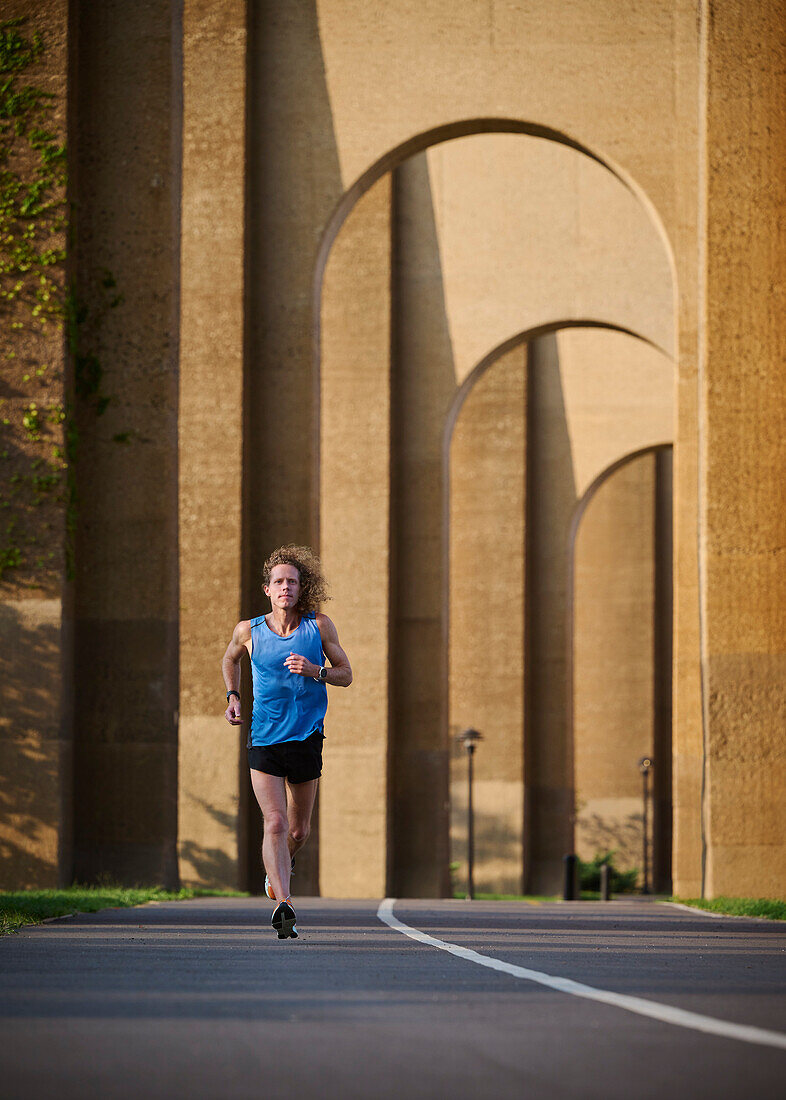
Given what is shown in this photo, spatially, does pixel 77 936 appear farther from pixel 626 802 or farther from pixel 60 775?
pixel 626 802

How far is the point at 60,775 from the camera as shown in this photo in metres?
15.8

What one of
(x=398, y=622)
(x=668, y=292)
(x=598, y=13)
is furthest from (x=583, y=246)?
(x=598, y=13)

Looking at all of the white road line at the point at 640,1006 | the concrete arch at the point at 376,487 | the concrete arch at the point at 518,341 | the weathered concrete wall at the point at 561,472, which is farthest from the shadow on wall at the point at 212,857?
the weathered concrete wall at the point at 561,472

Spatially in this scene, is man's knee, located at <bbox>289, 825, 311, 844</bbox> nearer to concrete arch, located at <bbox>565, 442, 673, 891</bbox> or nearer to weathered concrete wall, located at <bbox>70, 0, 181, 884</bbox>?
weathered concrete wall, located at <bbox>70, 0, 181, 884</bbox>

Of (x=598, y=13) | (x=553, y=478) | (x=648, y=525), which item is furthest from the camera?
(x=648, y=525)

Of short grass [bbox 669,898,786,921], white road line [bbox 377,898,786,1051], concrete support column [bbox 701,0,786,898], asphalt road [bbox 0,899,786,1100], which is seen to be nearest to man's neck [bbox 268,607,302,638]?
asphalt road [bbox 0,899,786,1100]

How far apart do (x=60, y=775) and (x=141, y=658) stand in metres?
1.33

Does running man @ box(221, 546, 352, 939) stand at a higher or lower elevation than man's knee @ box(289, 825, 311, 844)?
higher

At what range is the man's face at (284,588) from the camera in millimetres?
8891

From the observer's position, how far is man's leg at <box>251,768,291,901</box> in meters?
8.62

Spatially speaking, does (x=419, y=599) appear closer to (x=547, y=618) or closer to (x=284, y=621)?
(x=547, y=618)

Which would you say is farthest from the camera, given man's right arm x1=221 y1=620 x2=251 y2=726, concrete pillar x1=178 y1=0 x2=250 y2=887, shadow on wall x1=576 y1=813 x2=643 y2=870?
shadow on wall x1=576 y1=813 x2=643 y2=870

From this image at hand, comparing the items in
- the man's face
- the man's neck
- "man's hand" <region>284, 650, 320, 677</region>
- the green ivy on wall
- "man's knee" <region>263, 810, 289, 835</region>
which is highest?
the green ivy on wall

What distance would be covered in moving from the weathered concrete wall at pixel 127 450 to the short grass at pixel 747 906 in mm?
4914
